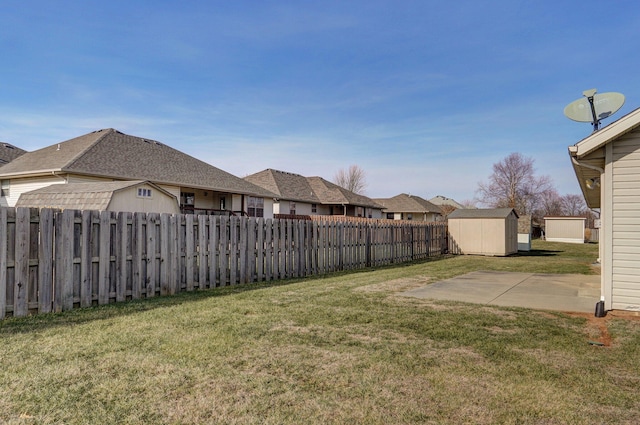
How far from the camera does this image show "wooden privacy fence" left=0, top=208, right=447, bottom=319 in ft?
18.0

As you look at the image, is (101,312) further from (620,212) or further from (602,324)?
(620,212)

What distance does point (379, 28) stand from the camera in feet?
45.6

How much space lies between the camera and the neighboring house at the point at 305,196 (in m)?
32.4

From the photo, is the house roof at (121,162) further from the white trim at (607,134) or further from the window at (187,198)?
the white trim at (607,134)

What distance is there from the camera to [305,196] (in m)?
34.5

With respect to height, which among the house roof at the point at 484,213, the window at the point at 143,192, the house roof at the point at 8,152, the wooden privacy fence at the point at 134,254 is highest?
the house roof at the point at 8,152

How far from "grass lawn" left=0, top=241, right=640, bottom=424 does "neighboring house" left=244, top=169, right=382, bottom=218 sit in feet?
78.4

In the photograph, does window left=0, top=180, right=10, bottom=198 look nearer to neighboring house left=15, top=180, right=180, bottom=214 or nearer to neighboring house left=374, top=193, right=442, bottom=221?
neighboring house left=15, top=180, right=180, bottom=214

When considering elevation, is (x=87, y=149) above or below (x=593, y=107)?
above

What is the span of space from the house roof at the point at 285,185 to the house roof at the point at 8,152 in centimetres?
1702

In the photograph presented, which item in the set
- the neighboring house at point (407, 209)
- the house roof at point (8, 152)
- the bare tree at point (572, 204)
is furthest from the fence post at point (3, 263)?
the bare tree at point (572, 204)

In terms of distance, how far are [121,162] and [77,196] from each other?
21.2ft

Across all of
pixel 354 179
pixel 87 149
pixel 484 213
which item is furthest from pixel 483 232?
pixel 354 179

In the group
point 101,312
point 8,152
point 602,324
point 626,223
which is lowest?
point 602,324
